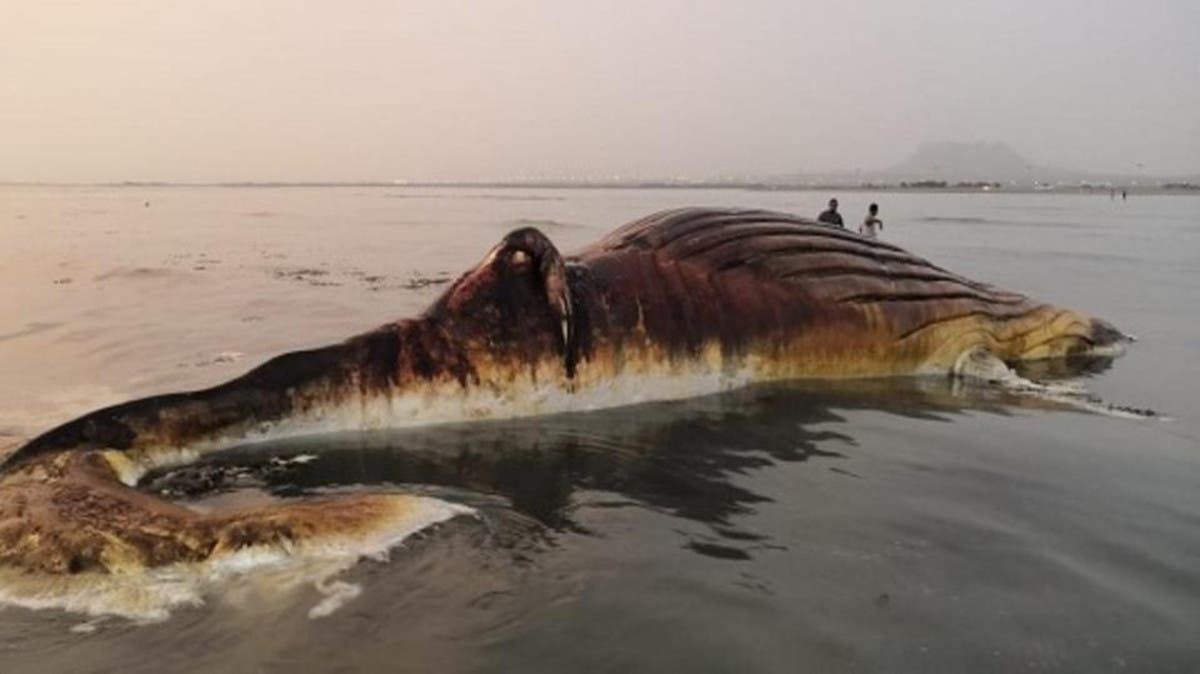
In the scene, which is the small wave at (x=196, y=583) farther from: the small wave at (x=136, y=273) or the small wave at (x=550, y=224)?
the small wave at (x=550, y=224)

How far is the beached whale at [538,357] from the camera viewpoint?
3.71 m

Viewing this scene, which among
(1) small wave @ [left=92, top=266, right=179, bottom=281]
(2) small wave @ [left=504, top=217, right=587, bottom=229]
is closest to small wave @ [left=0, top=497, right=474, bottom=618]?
(1) small wave @ [left=92, top=266, right=179, bottom=281]

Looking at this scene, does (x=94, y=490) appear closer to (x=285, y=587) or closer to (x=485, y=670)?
(x=285, y=587)

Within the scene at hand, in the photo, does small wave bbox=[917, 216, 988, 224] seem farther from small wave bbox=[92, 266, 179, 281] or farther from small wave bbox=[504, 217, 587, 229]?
small wave bbox=[92, 266, 179, 281]

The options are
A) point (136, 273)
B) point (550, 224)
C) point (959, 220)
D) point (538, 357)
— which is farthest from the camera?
point (959, 220)

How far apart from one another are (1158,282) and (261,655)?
52.6 ft

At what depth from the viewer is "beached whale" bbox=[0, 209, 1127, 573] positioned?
371 cm

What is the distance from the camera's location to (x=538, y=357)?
237 inches

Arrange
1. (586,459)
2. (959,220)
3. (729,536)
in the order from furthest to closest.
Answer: (959,220) → (586,459) → (729,536)

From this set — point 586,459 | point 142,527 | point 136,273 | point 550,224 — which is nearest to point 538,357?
point 586,459

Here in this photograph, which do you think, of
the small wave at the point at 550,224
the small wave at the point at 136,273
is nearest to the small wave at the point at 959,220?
the small wave at the point at 550,224

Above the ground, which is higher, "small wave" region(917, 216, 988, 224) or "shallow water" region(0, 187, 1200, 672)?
"small wave" region(917, 216, 988, 224)

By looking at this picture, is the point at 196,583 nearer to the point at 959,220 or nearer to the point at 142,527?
the point at 142,527

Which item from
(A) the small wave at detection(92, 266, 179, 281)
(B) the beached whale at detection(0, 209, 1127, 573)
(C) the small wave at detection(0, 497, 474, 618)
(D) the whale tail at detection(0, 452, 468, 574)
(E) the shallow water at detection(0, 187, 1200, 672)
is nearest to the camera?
(E) the shallow water at detection(0, 187, 1200, 672)
